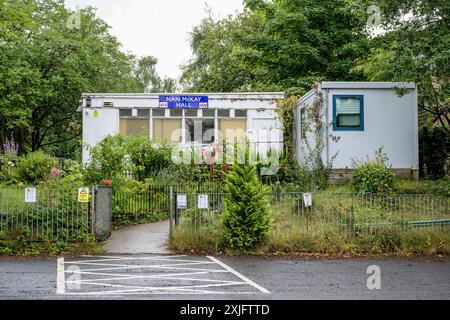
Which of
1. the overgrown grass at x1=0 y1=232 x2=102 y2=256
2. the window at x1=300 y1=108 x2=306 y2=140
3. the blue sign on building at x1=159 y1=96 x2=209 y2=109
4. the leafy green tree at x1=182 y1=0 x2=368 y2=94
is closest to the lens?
the overgrown grass at x1=0 y1=232 x2=102 y2=256

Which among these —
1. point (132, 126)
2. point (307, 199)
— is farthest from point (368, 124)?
point (132, 126)

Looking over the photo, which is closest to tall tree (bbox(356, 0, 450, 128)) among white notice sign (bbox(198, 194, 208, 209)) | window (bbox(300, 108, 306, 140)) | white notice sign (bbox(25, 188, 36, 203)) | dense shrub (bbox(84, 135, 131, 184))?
window (bbox(300, 108, 306, 140))

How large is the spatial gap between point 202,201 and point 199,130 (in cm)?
1114

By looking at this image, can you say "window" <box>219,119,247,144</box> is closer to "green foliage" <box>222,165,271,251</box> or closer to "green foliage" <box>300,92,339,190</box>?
"green foliage" <box>300,92,339,190</box>

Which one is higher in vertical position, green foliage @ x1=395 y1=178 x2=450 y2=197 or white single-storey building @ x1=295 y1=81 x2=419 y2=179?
white single-storey building @ x1=295 y1=81 x2=419 y2=179

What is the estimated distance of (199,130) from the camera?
24578 mm

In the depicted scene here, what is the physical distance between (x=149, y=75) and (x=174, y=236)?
49.3 meters

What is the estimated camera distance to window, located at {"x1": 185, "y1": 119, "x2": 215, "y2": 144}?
2455 cm

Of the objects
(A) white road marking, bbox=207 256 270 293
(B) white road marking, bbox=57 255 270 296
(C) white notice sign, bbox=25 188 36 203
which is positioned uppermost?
(C) white notice sign, bbox=25 188 36 203

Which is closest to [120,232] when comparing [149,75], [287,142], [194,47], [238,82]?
[287,142]

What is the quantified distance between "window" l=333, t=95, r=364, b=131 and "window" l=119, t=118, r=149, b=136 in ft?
28.0

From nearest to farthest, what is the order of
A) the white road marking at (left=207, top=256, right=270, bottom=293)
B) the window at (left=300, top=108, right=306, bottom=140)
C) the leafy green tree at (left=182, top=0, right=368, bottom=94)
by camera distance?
the white road marking at (left=207, top=256, right=270, bottom=293), the window at (left=300, top=108, right=306, bottom=140), the leafy green tree at (left=182, top=0, right=368, bottom=94)

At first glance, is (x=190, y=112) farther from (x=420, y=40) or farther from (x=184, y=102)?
(x=420, y=40)
